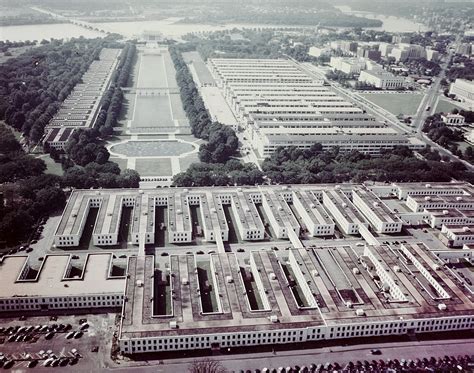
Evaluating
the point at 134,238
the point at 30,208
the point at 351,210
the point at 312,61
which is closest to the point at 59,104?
the point at 30,208

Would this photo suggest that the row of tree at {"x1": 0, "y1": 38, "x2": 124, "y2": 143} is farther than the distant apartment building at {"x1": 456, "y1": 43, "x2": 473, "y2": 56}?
No

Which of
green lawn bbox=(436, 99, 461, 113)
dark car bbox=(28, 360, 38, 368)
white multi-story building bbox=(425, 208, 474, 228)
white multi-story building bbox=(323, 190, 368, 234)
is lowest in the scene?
green lawn bbox=(436, 99, 461, 113)

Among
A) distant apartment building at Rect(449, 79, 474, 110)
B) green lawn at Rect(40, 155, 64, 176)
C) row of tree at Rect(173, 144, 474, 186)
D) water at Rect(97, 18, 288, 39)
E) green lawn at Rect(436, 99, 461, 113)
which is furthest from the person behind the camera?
water at Rect(97, 18, 288, 39)

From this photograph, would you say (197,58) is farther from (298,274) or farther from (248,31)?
(298,274)

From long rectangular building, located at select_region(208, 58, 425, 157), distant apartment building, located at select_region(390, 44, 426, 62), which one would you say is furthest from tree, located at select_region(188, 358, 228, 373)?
distant apartment building, located at select_region(390, 44, 426, 62)

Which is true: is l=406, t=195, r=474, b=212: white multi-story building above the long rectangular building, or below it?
above

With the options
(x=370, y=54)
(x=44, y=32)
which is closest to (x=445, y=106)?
(x=370, y=54)

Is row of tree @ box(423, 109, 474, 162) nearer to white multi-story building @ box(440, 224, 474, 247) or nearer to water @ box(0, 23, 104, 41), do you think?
white multi-story building @ box(440, 224, 474, 247)

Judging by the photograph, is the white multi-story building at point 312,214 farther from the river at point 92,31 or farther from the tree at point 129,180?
the river at point 92,31
